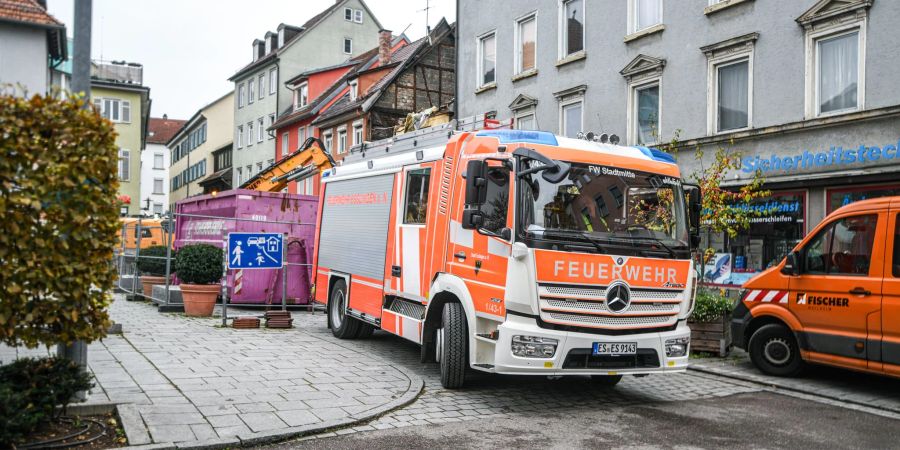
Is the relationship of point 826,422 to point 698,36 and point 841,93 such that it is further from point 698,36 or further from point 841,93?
point 698,36

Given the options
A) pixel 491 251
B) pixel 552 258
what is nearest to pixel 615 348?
pixel 552 258

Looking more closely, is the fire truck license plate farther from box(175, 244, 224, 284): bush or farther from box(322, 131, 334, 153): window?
box(322, 131, 334, 153): window

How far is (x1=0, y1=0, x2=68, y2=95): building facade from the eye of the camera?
24125 mm

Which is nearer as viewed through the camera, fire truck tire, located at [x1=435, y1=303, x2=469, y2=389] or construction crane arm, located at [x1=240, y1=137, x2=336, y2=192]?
fire truck tire, located at [x1=435, y1=303, x2=469, y2=389]

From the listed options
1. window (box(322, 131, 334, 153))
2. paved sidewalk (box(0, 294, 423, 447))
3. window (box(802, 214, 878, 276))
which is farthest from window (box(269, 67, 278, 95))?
window (box(802, 214, 878, 276))

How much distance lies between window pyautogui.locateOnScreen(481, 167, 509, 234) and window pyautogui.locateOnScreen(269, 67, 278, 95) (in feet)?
151

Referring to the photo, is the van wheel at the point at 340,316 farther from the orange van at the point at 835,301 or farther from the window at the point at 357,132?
the window at the point at 357,132

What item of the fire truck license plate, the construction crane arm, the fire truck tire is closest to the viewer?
the fire truck license plate

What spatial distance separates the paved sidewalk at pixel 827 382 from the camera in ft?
28.0

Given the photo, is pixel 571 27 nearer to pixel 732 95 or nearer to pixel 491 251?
pixel 732 95

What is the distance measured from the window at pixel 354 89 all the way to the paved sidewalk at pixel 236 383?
3033 cm

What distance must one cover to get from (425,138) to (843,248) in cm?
513

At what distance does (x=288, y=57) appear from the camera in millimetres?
50656

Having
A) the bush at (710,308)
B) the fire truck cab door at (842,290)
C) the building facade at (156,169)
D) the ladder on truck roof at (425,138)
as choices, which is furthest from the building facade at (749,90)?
the building facade at (156,169)
